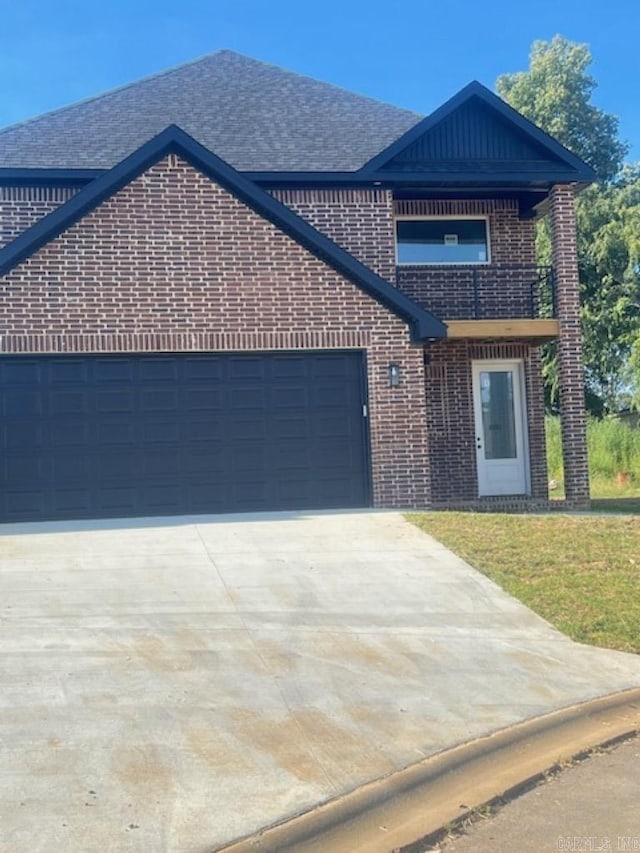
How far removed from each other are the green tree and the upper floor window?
45.8 ft

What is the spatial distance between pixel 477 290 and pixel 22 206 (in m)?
7.40

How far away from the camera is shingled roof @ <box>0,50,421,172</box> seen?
1464 centimetres

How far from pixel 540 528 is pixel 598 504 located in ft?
20.6

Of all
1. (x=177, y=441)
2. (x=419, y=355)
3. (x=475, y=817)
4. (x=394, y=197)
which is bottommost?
(x=475, y=817)

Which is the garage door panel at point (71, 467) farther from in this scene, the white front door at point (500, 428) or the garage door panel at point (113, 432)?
the white front door at point (500, 428)

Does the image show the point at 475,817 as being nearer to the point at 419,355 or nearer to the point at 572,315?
the point at 419,355

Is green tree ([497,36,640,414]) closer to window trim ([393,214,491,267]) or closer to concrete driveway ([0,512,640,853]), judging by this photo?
window trim ([393,214,491,267])

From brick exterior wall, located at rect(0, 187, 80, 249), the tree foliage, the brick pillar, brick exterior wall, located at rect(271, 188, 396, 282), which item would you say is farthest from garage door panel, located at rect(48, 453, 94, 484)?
the tree foliage

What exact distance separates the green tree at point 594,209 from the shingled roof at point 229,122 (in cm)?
1332

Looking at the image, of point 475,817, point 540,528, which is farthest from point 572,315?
point 475,817

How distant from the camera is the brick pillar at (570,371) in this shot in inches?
574

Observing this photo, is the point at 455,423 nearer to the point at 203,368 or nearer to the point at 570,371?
the point at 570,371

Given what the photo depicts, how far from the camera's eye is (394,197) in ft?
50.2

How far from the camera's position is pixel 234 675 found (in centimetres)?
631
